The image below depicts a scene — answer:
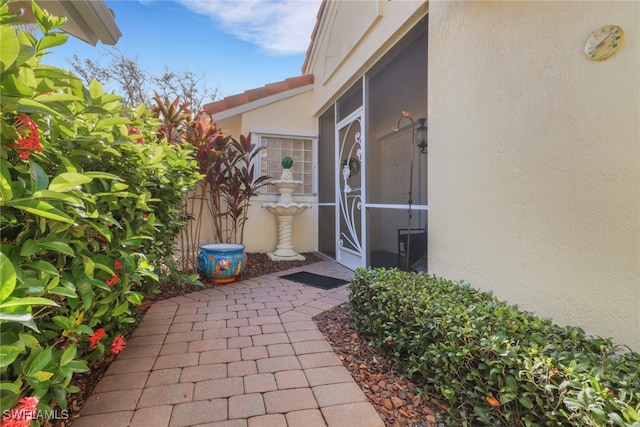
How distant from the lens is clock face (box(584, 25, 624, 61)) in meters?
1.32

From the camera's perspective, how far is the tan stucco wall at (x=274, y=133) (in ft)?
17.2

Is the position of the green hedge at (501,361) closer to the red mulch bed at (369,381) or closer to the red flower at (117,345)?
the red mulch bed at (369,381)

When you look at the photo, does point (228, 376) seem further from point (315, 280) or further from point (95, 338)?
point (315, 280)

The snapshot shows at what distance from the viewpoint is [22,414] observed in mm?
891

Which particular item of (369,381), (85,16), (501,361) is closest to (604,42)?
(501,361)

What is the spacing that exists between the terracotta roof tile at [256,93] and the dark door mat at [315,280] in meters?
3.02

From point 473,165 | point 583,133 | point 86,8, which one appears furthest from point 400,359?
point 86,8

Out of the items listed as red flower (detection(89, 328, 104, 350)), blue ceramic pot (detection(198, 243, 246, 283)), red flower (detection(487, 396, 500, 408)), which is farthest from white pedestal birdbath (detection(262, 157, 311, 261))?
red flower (detection(487, 396, 500, 408))

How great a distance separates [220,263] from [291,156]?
2677 millimetres

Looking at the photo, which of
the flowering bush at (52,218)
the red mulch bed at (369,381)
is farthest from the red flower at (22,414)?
the red mulch bed at (369,381)

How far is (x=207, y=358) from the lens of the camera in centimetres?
191

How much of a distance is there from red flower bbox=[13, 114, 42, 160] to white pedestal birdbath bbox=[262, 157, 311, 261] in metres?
3.98

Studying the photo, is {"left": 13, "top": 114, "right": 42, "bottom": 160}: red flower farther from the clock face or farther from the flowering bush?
the clock face

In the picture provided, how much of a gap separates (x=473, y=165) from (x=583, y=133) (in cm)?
66
